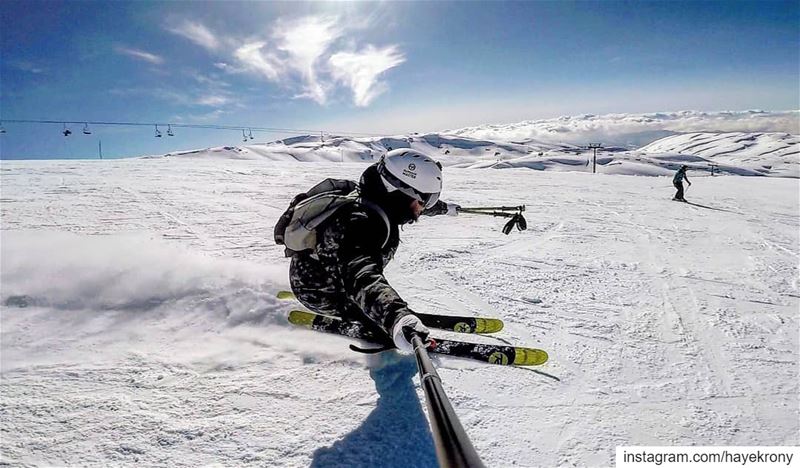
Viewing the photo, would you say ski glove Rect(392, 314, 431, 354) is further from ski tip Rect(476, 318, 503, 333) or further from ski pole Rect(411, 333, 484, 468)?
ski tip Rect(476, 318, 503, 333)

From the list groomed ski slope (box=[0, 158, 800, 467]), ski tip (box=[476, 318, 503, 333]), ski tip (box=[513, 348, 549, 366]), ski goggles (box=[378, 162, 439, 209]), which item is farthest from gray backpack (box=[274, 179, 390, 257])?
ski tip (box=[476, 318, 503, 333])

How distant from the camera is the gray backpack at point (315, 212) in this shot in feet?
10.7

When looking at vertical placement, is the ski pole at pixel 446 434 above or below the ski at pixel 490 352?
above

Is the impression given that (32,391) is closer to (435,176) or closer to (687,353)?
(435,176)

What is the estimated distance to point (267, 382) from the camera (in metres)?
3.11

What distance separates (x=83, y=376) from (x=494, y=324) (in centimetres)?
380

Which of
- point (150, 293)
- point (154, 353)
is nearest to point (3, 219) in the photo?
point (150, 293)

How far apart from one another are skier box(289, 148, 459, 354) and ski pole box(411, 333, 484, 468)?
761 mm

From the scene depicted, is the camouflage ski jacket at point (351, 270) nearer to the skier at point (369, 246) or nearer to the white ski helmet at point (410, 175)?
the skier at point (369, 246)

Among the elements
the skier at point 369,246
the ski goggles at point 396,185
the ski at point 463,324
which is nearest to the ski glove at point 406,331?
the skier at point 369,246

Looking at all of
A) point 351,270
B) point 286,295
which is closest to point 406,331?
point 351,270

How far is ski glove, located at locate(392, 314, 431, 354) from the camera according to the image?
2.19m

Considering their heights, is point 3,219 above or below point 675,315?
above

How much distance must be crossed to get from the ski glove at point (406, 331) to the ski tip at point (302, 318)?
6.98ft
